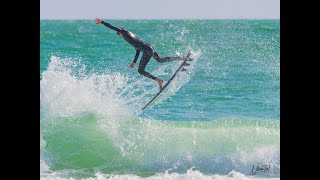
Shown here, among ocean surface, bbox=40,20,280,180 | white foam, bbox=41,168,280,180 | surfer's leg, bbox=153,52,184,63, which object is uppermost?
surfer's leg, bbox=153,52,184,63

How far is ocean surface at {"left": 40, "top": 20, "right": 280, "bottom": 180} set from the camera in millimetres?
8961

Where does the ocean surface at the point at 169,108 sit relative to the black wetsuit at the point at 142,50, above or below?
below

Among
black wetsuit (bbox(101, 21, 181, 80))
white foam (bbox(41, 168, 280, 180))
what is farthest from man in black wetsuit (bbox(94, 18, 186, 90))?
white foam (bbox(41, 168, 280, 180))

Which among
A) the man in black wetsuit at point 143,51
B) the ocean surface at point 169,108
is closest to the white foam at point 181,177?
the ocean surface at point 169,108

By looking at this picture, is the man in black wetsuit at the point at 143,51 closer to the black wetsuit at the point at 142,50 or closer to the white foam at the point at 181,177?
the black wetsuit at the point at 142,50

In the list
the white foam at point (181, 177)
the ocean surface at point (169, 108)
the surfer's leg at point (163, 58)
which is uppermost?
the surfer's leg at point (163, 58)

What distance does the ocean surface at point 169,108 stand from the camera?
8.96 metres

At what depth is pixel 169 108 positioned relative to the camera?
9.03 m

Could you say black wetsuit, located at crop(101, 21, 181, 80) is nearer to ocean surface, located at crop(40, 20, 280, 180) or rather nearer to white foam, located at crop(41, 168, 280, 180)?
ocean surface, located at crop(40, 20, 280, 180)

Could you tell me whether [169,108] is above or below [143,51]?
below

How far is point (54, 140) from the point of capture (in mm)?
9055

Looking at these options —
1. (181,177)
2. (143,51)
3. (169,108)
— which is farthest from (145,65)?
(181,177)

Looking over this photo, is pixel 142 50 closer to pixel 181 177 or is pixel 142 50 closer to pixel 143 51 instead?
pixel 143 51

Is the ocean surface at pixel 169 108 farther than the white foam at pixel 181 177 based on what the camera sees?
Yes
